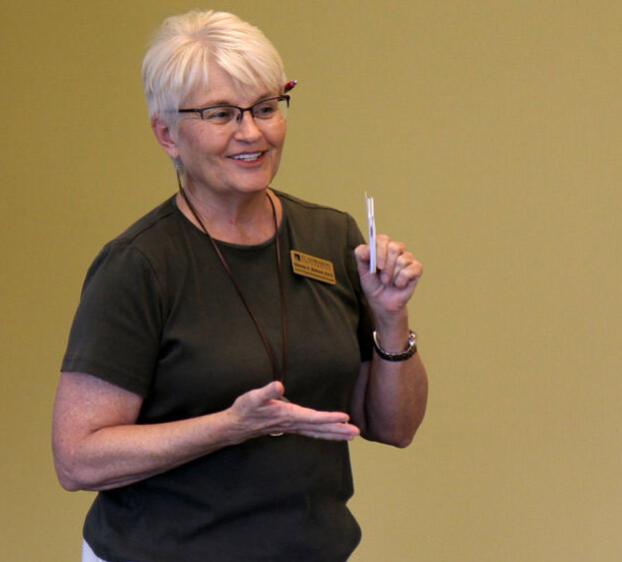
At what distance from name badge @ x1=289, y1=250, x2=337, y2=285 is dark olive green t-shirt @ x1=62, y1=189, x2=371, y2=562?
0.01 meters

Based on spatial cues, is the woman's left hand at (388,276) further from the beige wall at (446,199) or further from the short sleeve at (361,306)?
the beige wall at (446,199)

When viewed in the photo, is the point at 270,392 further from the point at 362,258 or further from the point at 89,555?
the point at 89,555

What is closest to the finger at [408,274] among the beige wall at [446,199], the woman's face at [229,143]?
the woman's face at [229,143]

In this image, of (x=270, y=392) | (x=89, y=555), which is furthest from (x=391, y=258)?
(x=89, y=555)

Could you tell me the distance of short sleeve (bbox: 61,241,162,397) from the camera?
1788 mm

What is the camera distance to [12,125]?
3.37 meters

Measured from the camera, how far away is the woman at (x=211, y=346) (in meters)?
1.80

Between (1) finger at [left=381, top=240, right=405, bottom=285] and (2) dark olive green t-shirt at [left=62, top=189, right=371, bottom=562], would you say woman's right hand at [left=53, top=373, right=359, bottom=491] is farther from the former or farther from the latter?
(1) finger at [left=381, top=240, right=405, bottom=285]

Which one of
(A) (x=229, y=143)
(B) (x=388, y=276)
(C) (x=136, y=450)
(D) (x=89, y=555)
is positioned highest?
(A) (x=229, y=143)

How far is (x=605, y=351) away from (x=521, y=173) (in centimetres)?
49

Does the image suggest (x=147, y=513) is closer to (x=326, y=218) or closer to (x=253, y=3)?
(x=326, y=218)

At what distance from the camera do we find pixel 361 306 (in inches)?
81.1

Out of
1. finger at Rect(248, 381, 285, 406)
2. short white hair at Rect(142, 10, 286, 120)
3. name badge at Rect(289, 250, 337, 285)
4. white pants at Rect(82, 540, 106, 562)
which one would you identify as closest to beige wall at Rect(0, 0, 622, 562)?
name badge at Rect(289, 250, 337, 285)

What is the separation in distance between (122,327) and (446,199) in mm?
1457
